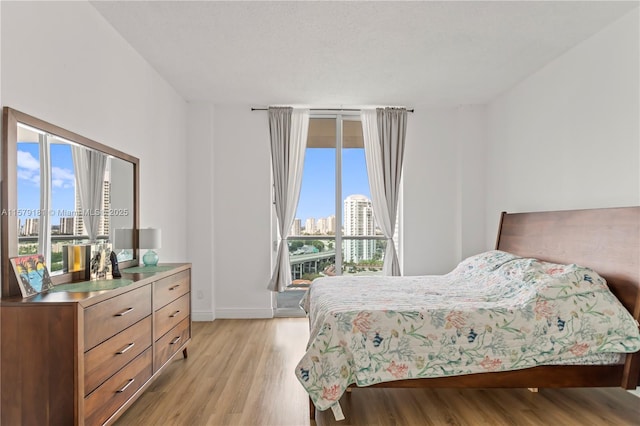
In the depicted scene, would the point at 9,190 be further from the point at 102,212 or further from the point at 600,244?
the point at 600,244

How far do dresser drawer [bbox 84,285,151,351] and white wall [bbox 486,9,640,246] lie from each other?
133 inches

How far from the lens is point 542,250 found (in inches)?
136

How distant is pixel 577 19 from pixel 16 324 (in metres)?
3.91

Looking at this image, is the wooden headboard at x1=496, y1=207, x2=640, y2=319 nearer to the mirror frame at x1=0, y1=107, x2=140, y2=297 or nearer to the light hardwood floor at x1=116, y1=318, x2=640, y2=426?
the light hardwood floor at x1=116, y1=318, x2=640, y2=426

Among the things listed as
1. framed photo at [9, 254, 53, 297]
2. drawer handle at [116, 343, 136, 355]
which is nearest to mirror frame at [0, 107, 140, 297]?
framed photo at [9, 254, 53, 297]

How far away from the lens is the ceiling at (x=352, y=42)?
2.70 metres

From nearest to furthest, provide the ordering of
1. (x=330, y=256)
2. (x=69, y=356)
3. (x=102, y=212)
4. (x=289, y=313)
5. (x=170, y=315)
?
1. (x=69, y=356)
2. (x=102, y=212)
3. (x=170, y=315)
4. (x=289, y=313)
5. (x=330, y=256)

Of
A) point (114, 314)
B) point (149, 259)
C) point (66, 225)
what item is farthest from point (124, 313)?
point (149, 259)

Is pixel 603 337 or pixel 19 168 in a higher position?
pixel 19 168

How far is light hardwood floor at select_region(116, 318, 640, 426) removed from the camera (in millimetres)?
2398

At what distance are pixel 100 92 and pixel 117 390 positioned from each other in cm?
201

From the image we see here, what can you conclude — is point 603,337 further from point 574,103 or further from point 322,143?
point 322,143

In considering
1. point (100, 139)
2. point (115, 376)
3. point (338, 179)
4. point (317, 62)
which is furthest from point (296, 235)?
point (115, 376)

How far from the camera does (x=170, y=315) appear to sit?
2992mm
